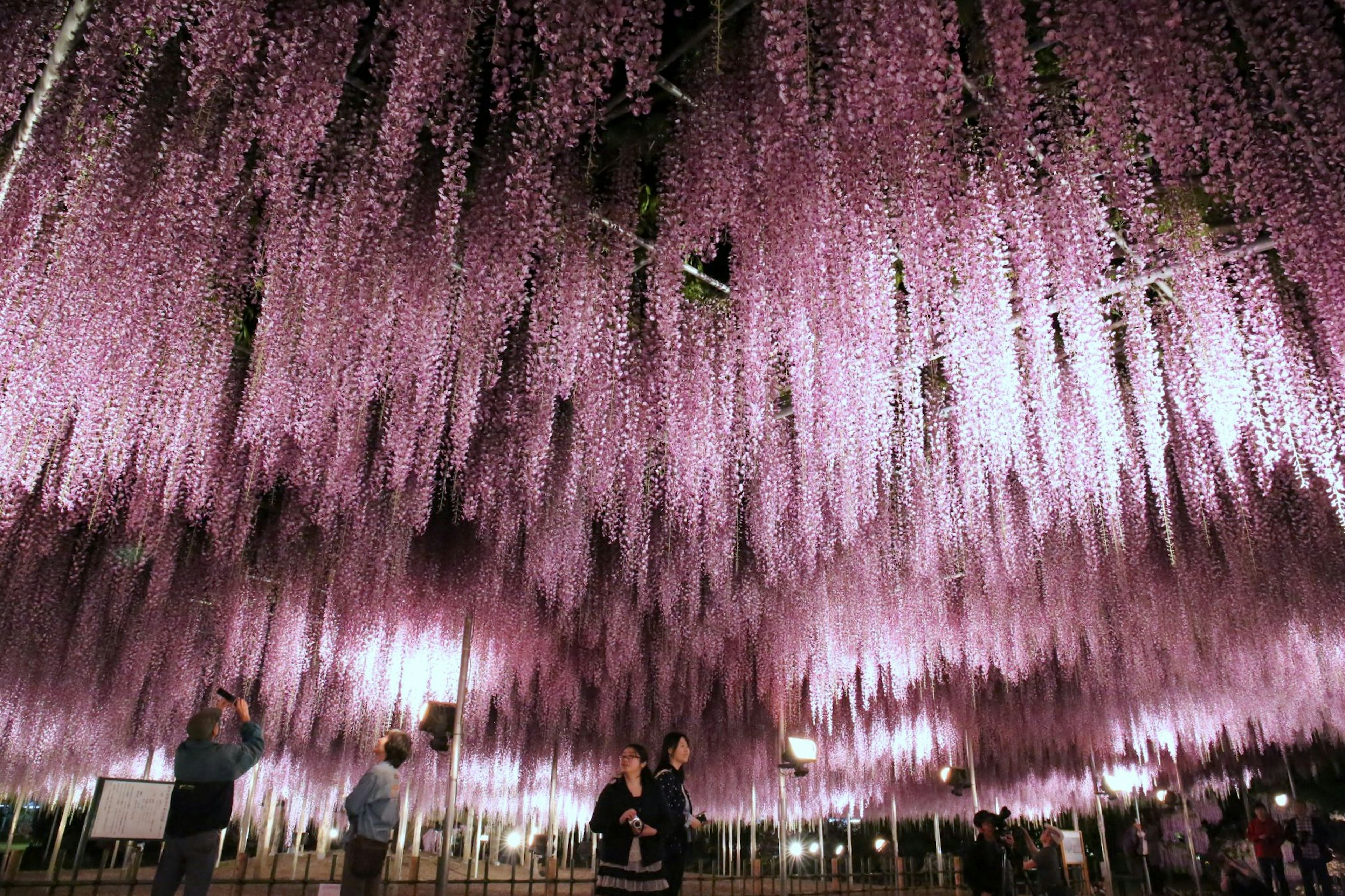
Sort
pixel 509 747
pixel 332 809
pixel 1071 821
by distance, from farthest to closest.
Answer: pixel 1071 821 → pixel 332 809 → pixel 509 747

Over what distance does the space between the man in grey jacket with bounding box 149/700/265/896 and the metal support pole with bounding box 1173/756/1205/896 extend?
43.8 ft

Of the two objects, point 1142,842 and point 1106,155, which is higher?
point 1106,155

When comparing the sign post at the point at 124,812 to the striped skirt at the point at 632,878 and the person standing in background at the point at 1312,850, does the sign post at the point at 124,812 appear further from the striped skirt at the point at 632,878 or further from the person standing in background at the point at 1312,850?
the person standing in background at the point at 1312,850

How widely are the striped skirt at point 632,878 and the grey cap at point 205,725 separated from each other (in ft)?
6.00

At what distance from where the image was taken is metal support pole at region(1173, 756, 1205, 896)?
12.9 metres

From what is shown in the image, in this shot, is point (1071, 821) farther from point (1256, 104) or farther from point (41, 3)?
point (41, 3)

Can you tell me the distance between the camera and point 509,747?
15.1 m

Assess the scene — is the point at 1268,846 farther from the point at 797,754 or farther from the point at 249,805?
the point at 249,805

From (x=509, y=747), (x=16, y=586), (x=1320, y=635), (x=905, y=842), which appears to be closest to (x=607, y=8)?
(x=16, y=586)

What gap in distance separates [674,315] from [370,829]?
9.55 feet

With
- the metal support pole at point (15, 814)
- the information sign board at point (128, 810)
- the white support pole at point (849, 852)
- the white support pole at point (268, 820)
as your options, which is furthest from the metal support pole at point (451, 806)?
the metal support pole at point (15, 814)

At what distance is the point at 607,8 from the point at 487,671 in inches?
357

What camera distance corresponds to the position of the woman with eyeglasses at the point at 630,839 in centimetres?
369

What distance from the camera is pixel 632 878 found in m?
3.70
